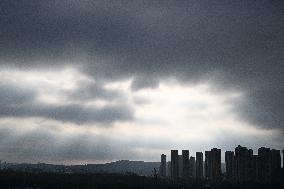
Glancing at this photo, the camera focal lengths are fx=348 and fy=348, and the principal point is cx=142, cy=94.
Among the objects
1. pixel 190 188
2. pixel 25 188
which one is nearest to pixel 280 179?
pixel 190 188

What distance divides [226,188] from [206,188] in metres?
17.9

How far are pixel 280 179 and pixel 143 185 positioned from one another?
250ft

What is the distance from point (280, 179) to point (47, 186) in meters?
129

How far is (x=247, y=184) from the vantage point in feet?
566

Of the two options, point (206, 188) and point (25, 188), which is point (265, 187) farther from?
point (25, 188)

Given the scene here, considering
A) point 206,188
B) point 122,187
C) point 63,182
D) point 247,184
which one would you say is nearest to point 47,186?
point 63,182

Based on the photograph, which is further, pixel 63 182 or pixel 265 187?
pixel 63 182

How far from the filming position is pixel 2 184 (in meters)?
192

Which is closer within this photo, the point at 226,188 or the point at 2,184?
the point at 226,188

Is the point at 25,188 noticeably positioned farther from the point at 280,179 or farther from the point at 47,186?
the point at 280,179

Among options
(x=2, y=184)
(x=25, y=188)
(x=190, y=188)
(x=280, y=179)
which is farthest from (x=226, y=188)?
(x=2, y=184)

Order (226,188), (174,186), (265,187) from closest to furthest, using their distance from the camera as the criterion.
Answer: (265,187)
(226,188)
(174,186)

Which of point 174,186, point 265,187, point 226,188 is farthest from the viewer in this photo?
point 174,186

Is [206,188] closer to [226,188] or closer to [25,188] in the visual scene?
[226,188]
